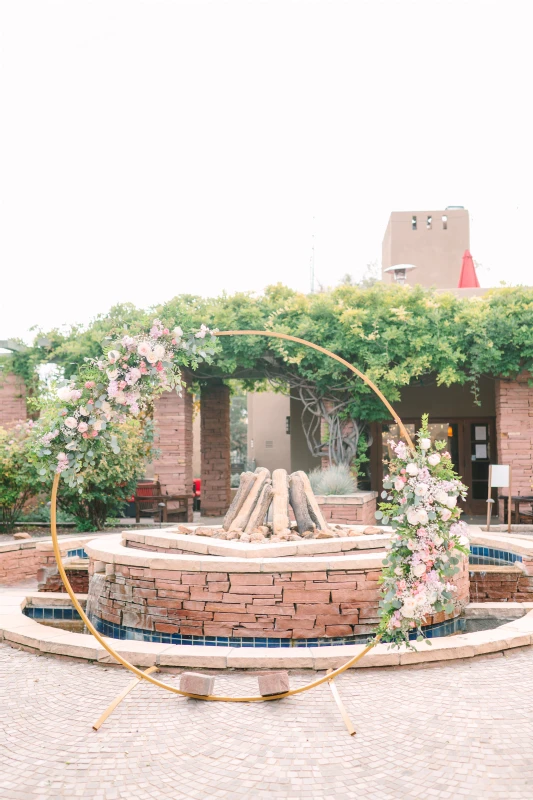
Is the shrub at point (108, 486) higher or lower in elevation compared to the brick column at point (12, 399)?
lower

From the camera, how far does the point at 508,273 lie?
32688mm

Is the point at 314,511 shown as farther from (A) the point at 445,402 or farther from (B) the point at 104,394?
(A) the point at 445,402

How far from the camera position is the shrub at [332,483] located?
1127 centimetres

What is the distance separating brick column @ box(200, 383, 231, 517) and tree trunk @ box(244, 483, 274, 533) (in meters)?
9.05

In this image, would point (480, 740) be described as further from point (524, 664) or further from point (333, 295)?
point (333, 295)

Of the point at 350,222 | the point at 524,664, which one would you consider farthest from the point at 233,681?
the point at 350,222

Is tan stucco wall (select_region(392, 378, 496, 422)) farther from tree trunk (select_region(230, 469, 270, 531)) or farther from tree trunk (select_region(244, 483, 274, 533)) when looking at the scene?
tree trunk (select_region(244, 483, 274, 533))

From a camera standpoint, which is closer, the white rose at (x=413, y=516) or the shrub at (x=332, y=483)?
the white rose at (x=413, y=516)

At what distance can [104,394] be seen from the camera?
4.82m

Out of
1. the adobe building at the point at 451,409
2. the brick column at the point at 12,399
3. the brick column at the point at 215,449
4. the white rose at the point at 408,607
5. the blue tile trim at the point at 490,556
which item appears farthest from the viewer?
the brick column at the point at 215,449

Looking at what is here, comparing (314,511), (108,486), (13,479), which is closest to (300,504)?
(314,511)

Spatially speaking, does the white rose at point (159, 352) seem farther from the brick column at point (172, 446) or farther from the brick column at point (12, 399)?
the brick column at point (12, 399)

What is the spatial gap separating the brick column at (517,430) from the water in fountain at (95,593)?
8624 mm

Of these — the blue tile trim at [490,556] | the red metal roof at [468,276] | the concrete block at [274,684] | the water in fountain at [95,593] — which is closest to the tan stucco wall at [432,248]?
the red metal roof at [468,276]
